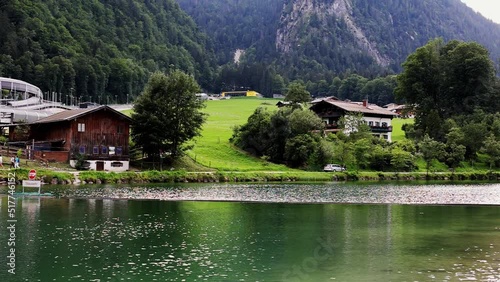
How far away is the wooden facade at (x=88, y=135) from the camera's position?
69.6 m

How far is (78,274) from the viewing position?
18344mm

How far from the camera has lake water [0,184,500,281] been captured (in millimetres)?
19078

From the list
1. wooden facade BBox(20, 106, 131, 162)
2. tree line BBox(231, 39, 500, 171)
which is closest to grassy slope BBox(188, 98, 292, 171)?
tree line BBox(231, 39, 500, 171)

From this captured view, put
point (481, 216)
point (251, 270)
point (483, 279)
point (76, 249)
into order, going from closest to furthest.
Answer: point (483, 279), point (251, 270), point (76, 249), point (481, 216)

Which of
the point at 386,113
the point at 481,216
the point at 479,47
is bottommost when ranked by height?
the point at 481,216

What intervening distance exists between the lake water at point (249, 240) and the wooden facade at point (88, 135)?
26691 mm

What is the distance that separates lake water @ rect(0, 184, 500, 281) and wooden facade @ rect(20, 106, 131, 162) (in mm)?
26691

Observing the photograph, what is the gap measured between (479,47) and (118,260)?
355ft

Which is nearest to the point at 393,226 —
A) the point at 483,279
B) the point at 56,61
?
the point at 483,279

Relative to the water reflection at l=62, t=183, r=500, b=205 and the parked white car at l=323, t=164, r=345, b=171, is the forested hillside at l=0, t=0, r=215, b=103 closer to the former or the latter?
the parked white car at l=323, t=164, r=345, b=171

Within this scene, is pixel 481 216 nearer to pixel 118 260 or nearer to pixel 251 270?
pixel 251 270

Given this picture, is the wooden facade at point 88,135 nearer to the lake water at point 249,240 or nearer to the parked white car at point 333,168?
the lake water at point 249,240

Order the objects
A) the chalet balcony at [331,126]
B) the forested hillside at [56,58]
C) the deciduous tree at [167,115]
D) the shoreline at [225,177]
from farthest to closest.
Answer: the forested hillside at [56,58], the chalet balcony at [331,126], the deciduous tree at [167,115], the shoreline at [225,177]

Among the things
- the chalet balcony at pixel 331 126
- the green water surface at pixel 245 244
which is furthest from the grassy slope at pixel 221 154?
the green water surface at pixel 245 244
